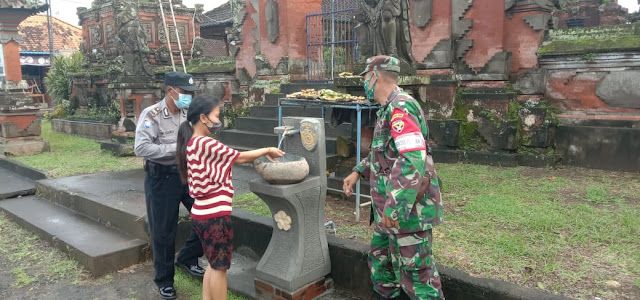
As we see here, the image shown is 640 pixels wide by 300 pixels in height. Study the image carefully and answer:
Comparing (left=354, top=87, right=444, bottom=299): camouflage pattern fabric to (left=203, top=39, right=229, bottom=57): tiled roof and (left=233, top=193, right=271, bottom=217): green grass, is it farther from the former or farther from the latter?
(left=203, top=39, right=229, bottom=57): tiled roof

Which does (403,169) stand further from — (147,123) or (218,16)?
(218,16)

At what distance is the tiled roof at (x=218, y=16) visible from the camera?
21078mm

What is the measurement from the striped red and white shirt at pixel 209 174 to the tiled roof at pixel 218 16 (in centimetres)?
1900

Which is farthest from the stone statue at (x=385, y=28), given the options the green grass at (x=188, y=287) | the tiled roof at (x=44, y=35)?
the tiled roof at (x=44, y=35)

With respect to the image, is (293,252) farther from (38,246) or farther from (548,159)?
(548,159)

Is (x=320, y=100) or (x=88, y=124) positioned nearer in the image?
(x=320, y=100)

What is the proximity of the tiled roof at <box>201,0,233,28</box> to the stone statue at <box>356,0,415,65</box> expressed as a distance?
1611 cm

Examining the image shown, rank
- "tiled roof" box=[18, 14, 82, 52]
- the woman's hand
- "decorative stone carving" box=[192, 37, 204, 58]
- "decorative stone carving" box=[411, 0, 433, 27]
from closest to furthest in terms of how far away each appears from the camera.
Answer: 1. the woman's hand
2. "decorative stone carving" box=[411, 0, 433, 27]
3. "decorative stone carving" box=[192, 37, 204, 58]
4. "tiled roof" box=[18, 14, 82, 52]

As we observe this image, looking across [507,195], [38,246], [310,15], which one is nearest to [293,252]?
[507,195]

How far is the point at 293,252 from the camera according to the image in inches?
136

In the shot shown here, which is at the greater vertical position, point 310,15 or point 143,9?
point 143,9

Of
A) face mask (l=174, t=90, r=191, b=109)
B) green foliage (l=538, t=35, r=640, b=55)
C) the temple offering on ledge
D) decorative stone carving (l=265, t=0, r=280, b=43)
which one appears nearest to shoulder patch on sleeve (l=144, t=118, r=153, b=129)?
face mask (l=174, t=90, r=191, b=109)

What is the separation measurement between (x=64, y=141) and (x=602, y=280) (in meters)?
13.4

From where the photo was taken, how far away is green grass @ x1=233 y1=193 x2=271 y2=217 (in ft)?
16.2
